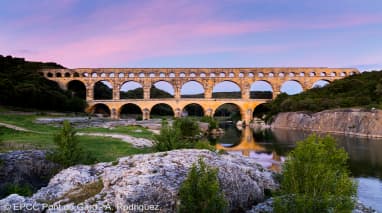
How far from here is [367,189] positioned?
1270 centimetres

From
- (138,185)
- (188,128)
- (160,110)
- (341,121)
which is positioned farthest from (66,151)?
(160,110)

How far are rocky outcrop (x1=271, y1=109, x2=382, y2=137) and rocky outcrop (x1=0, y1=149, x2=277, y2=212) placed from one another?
28082 mm

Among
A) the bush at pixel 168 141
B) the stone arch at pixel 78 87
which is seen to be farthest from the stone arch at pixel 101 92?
the bush at pixel 168 141

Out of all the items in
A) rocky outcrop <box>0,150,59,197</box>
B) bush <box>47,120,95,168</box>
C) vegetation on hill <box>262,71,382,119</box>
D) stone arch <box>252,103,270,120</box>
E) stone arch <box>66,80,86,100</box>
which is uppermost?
stone arch <box>66,80,86,100</box>

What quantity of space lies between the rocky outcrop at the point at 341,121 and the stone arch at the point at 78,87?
1691 inches

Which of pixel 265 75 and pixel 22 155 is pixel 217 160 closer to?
pixel 22 155

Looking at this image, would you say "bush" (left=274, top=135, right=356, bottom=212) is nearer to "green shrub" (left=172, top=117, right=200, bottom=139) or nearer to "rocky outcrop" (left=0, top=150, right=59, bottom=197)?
"rocky outcrop" (left=0, top=150, right=59, bottom=197)

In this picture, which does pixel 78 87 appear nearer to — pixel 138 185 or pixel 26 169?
pixel 26 169

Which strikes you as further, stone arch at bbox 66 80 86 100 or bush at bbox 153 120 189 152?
stone arch at bbox 66 80 86 100

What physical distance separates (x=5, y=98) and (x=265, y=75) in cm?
5025

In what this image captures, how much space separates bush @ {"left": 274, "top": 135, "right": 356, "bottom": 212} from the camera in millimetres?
6395

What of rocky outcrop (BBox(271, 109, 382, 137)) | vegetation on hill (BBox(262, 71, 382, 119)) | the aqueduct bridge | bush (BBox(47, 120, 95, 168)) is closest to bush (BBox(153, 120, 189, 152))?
bush (BBox(47, 120, 95, 168))

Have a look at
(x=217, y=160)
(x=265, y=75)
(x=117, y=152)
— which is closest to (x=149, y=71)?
(x=265, y=75)

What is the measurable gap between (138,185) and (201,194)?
4.87 feet
